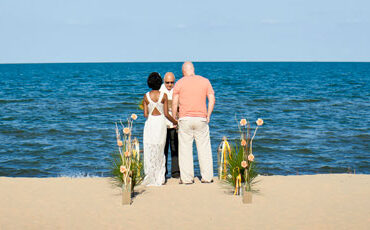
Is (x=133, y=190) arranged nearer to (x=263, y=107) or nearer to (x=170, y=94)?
(x=170, y=94)

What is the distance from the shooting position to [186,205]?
655cm

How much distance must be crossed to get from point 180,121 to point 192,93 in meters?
0.52

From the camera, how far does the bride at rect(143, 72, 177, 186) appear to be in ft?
24.8

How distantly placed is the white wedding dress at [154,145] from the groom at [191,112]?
11.5 inches

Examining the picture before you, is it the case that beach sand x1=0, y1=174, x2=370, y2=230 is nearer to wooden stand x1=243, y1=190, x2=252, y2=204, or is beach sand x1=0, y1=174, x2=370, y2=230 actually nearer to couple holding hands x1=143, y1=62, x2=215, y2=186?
wooden stand x1=243, y1=190, x2=252, y2=204

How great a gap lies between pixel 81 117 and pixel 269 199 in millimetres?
16253

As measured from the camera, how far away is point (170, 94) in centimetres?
796

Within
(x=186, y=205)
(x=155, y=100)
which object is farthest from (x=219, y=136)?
(x=186, y=205)

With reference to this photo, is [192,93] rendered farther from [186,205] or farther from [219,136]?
[219,136]

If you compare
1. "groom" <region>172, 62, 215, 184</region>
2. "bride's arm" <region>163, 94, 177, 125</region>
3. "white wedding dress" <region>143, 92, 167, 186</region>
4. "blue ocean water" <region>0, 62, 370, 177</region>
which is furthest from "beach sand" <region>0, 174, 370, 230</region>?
"blue ocean water" <region>0, 62, 370, 177</region>

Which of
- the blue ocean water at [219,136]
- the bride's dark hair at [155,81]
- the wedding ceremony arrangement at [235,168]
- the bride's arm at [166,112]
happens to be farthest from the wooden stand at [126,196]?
the blue ocean water at [219,136]

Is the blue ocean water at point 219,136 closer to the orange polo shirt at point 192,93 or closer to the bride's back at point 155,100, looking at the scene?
the bride's back at point 155,100

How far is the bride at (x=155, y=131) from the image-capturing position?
7.57 metres

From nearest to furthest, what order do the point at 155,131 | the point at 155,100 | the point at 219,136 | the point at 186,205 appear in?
the point at 186,205 < the point at 155,100 < the point at 155,131 < the point at 219,136
